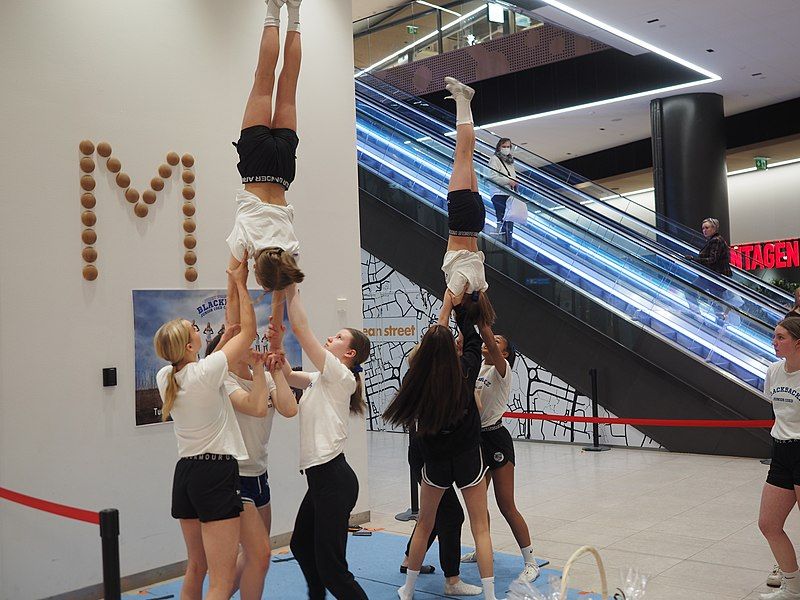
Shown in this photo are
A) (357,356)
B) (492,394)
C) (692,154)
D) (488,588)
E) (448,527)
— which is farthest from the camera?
(692,154)

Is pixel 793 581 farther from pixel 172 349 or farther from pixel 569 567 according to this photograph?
pixel 172 349

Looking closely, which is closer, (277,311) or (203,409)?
(203,409)

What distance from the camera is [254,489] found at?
4125 millimetres

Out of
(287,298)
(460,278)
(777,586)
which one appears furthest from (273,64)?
(777,586)

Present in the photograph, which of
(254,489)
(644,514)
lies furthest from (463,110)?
(644,514)

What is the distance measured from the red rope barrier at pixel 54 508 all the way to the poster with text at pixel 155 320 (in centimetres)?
108

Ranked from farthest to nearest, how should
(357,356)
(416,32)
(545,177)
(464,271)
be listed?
1. (416,32)
2. (545,177)
3. (464,271)
4. (357,356)

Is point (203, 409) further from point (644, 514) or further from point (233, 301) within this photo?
point (644, 514)

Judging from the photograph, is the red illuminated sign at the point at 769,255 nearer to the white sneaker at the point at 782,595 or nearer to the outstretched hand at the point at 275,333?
the white sneaker at the point at 782,595

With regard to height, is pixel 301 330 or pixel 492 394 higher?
pixel 301 330

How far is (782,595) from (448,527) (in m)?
1.86

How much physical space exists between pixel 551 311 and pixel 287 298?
21.7 feet

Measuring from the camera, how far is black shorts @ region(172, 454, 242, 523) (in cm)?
364

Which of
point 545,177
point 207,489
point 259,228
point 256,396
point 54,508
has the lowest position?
point 54,508
